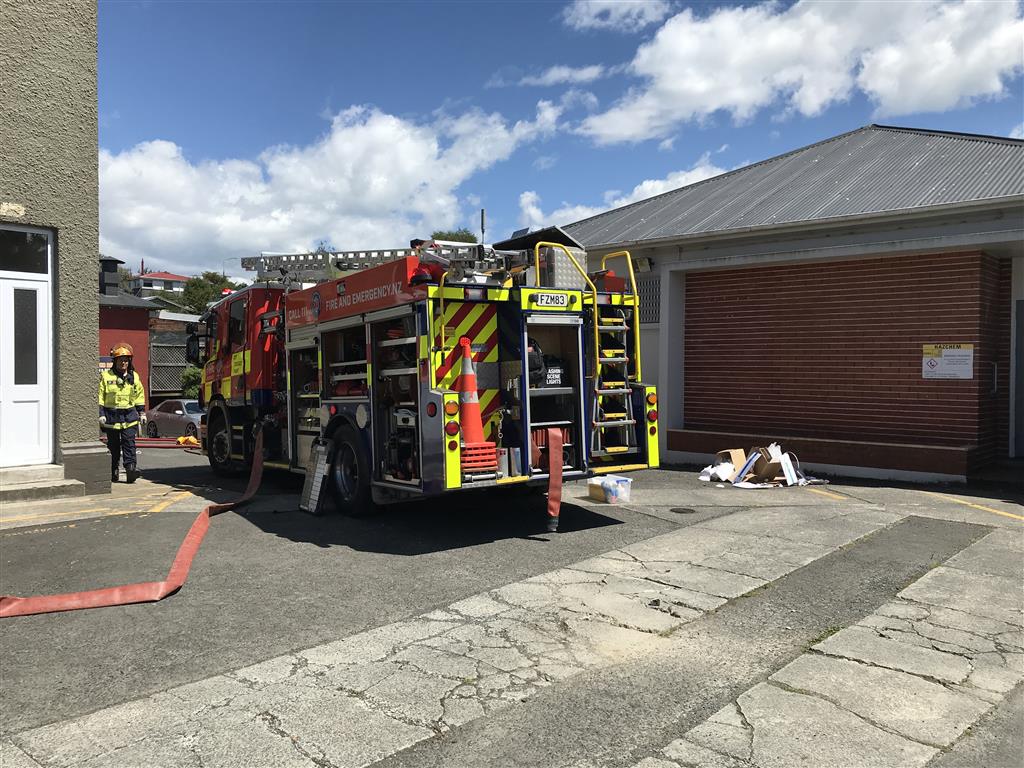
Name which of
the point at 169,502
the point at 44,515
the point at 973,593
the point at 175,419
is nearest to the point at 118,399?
the point at 169,502

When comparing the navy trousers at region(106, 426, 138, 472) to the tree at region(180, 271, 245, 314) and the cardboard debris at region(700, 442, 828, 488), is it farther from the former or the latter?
the tree at region(180, 271, 245, 314)

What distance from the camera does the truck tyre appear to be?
825cm

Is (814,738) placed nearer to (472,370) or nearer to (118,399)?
(472,370)

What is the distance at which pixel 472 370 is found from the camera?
7250mm

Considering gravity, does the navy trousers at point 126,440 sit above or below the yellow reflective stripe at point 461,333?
below

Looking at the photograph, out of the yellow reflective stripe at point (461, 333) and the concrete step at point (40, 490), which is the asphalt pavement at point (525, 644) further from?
the yellow reflective stripe at point (461, 333)

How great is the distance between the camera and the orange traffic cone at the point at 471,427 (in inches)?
279

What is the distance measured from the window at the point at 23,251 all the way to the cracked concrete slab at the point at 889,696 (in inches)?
376

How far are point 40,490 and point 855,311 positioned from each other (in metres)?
11.3

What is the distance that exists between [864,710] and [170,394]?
34527mm

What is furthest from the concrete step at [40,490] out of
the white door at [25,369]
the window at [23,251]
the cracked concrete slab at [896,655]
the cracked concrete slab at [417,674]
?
the cracked concrete slab at [896,655]

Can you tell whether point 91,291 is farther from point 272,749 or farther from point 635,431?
point 272,749

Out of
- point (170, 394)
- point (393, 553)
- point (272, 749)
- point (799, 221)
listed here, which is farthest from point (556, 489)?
point (170, 394)

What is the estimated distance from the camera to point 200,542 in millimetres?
7375
